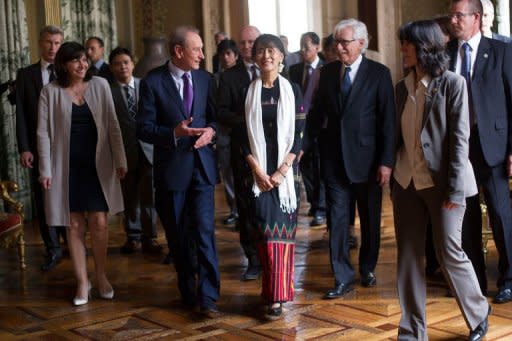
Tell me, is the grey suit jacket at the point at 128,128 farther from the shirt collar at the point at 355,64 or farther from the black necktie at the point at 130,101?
the shirt collar at the point at 355,64

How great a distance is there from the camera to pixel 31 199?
840cm

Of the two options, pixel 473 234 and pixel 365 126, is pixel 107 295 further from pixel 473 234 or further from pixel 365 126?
pixel 473 234

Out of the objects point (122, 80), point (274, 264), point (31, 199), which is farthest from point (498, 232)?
point (31, 199)

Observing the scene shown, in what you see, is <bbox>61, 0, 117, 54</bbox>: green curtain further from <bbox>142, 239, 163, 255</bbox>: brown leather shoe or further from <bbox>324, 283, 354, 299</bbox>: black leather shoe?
<bbox>324, 283, 354, 299</bbox>: black leather shoe

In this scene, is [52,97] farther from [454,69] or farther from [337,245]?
[454,69]

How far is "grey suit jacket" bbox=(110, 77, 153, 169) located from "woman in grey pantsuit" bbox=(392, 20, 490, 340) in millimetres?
2571

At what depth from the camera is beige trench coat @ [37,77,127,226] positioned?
5066 millimetres

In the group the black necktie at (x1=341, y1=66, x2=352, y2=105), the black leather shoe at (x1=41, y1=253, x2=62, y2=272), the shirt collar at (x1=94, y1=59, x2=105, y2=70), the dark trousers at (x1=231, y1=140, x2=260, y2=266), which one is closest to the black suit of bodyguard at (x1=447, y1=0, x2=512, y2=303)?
the black necktie at (x1=341, y1=66, x2=352, y2=105)

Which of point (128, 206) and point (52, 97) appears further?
point (128, 206)

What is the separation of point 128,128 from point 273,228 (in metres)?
1.91

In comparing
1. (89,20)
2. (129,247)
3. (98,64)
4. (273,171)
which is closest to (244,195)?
(273,171)

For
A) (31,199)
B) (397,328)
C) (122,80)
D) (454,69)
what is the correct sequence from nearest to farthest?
(397,328) < (454,69) < (122,80) < (31,199)

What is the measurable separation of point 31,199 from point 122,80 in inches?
106

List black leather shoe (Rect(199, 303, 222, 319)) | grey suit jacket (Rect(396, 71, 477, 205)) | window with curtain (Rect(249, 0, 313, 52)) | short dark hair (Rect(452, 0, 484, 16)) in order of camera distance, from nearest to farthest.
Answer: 1. grey suit jacket (Rect(396, 71, 477, 205))
2. short dark hair (Rect(452, 0, 484, 16))
3. black leather shoe (Rect(199, 303, 222, 319))
4. window with curtain (Rect(249, 0, 313, 52))
